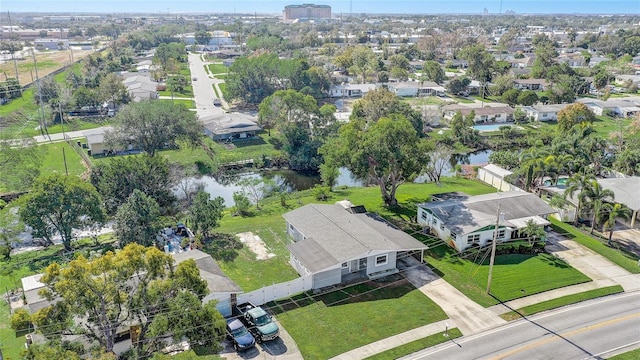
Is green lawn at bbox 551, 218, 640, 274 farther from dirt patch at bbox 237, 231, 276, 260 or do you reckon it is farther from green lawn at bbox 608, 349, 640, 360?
dirt patch at bbox 237, 231, 276, 260

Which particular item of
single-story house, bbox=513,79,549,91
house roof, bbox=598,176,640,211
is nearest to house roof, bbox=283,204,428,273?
house roof, bbox=598,176,640,211

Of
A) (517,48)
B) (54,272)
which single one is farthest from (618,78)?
(54,272)

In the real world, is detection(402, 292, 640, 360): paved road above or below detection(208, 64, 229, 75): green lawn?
below

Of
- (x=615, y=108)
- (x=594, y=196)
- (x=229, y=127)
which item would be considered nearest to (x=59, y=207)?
(x=229, y=127)

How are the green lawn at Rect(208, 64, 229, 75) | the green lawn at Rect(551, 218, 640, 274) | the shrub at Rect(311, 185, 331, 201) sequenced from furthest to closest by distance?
the green lawn at Rect(208, 64, 229, 75)
the shrub at Rect(311, 185, 331, 201)
the green lawn at Rect(551, 218, 640, 274)

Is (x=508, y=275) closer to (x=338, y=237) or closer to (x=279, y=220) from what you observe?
(x=338, y=237)

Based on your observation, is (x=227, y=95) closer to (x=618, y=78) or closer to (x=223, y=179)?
(x=223, y=179)

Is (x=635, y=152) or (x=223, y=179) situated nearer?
(x=635, y=152)
